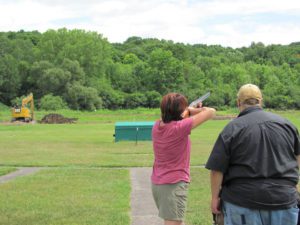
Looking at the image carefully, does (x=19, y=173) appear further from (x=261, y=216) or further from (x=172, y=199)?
(x=261, y=216)

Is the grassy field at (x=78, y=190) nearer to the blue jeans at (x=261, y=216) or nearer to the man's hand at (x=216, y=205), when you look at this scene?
the man's hand at (x=216, y=205)

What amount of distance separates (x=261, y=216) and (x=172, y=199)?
3.92ft

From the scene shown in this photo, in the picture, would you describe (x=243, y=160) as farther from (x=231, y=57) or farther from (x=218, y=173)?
(x=231, y=57)

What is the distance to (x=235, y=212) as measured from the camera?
4305mm

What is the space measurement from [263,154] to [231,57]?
160 m

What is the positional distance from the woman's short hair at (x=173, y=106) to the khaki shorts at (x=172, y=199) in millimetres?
668

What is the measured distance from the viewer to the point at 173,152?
5.22 meters

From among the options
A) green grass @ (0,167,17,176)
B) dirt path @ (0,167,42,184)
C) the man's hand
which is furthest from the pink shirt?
green grass @ (0,167,17,176)

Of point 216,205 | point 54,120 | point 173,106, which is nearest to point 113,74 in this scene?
point 54,120

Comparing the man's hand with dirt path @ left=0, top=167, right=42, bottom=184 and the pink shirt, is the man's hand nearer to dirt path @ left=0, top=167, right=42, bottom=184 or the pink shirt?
the pink shirt

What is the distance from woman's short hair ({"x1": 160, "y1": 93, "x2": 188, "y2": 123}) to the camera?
5.18 meters

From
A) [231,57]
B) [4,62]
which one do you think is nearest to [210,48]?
[231,57]

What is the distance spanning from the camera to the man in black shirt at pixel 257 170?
4.20m

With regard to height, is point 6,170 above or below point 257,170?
below
